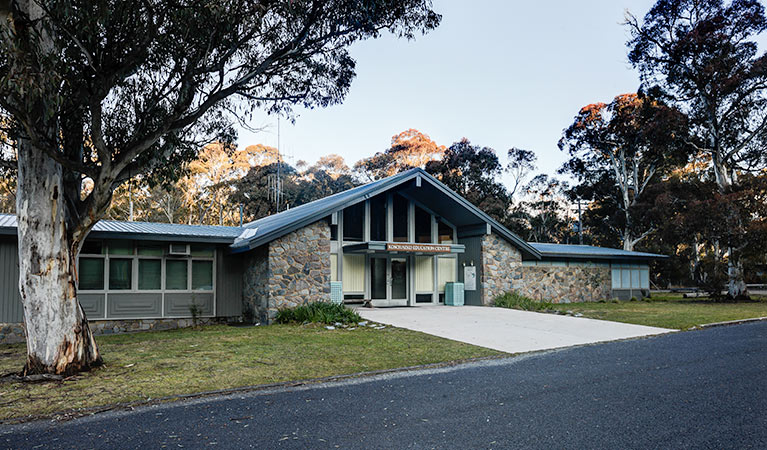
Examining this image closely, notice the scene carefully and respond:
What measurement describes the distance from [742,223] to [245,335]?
72.3 feet

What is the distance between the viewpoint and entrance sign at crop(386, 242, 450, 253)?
52.1 feet

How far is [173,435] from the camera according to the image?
4441 mm

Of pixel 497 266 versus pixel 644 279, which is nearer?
pixel 497 266

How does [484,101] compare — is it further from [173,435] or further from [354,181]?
[173,435]

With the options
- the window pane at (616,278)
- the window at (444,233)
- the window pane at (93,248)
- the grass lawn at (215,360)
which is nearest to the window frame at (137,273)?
the window pane at (93,248)

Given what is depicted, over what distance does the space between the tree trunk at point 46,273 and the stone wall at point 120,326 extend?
5.96m

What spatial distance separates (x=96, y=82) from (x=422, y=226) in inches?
480

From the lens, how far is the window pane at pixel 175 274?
1406 cm

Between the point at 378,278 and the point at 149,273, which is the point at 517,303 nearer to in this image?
the point at 378,278

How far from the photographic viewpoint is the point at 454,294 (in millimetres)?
17859

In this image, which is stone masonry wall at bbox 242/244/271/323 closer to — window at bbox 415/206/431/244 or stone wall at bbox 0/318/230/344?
stone wall at bbox 0/318/230/344

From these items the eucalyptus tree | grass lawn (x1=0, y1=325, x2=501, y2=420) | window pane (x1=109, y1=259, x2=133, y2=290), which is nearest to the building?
window pane (x1=109, y1=259, x2=133, y2=290)

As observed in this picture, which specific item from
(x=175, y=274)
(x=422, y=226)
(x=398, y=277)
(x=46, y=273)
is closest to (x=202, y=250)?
(x=175, y=274)

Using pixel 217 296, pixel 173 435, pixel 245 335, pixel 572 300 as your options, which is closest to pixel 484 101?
pixel 572 300
